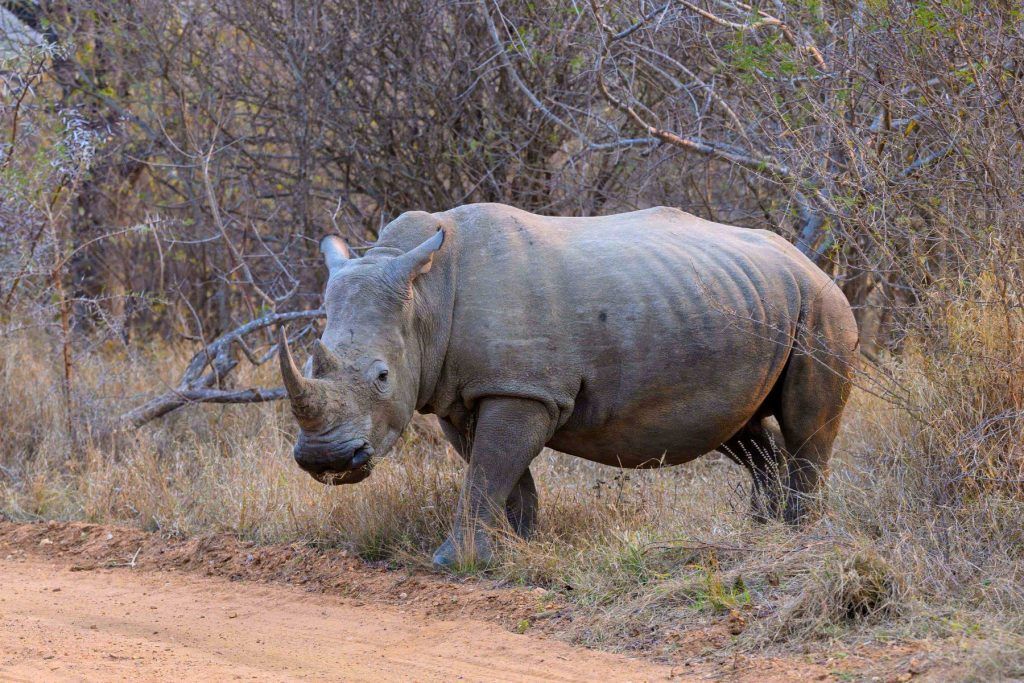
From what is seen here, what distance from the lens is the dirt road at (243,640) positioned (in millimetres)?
4609

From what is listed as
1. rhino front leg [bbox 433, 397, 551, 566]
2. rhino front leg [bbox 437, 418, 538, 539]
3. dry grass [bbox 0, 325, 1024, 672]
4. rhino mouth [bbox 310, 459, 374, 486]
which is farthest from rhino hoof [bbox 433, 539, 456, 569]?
rhino mouth [bbox 310, 459, 374, 486]

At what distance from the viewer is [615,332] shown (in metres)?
5.89

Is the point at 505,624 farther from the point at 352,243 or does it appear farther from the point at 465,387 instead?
the point at 352,243

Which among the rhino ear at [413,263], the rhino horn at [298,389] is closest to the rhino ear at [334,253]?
the rhino ear at [413,263]

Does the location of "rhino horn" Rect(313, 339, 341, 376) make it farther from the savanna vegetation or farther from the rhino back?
the savanna vegetation

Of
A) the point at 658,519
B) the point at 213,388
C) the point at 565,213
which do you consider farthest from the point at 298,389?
the point at 565,213

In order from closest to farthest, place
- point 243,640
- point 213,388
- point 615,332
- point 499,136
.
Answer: point 243,640
point 615,332
point 213,388
point 499,136

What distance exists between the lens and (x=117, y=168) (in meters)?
12.1

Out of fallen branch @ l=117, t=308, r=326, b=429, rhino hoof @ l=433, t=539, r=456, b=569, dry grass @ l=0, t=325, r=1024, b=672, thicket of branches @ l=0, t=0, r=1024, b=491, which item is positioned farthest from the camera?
fallen branch @ l=117, t=308, r=326, b=429

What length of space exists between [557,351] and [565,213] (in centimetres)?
404

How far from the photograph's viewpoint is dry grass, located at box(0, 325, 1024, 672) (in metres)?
4.72

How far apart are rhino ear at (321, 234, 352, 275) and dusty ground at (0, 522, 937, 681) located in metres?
1.47

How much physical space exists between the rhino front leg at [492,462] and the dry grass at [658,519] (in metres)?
0.16

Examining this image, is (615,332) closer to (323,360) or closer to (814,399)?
(814,399)
